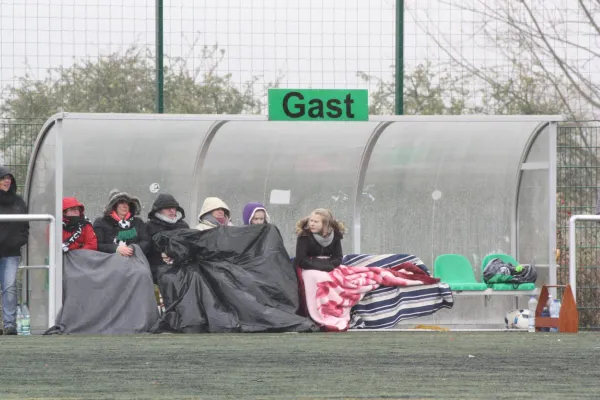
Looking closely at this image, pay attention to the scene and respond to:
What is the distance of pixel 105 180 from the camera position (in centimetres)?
1442

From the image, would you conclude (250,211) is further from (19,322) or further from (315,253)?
(19,322)

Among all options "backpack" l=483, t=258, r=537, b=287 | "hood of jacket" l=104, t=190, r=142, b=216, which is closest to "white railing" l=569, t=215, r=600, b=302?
"backpack" l=483, t=258, r=537, b=287

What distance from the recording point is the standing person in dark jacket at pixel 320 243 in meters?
13.3

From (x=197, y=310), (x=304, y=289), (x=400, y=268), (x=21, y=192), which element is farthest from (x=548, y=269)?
(x=21, y=192)

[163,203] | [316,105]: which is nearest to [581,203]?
[316,105]

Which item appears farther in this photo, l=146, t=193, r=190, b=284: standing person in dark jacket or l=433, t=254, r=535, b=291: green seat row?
l=433, t=254, r=535, b=291: green seat row

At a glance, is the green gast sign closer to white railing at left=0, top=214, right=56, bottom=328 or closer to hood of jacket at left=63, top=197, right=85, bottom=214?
hood of jacket at left=63, top=197, right=85, bottom=214

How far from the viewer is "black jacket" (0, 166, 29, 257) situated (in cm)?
1297

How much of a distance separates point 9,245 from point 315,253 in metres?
2.63

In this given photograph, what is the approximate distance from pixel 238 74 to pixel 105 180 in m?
1.60

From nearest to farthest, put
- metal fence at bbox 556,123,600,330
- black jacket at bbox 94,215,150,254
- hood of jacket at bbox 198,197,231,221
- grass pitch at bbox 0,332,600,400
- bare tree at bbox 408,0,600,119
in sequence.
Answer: grass pitch at bbox 0,332,600,400, black jacket at bbox 94,215,150,254, hood of jacket at bbox 198,197,231,221, metal fence at bbox 556,123,600,330, bare tree at bbox 408,0,600,119

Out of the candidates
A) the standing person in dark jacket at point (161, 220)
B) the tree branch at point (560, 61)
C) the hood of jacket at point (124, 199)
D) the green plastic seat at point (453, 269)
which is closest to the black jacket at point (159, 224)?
the standing person in dark jacket at point (161, 220)

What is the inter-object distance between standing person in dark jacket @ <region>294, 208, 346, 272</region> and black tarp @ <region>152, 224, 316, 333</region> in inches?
7.0

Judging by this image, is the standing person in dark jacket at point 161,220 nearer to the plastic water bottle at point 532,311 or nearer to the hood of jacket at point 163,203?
the hood of jacket at point 163,203
